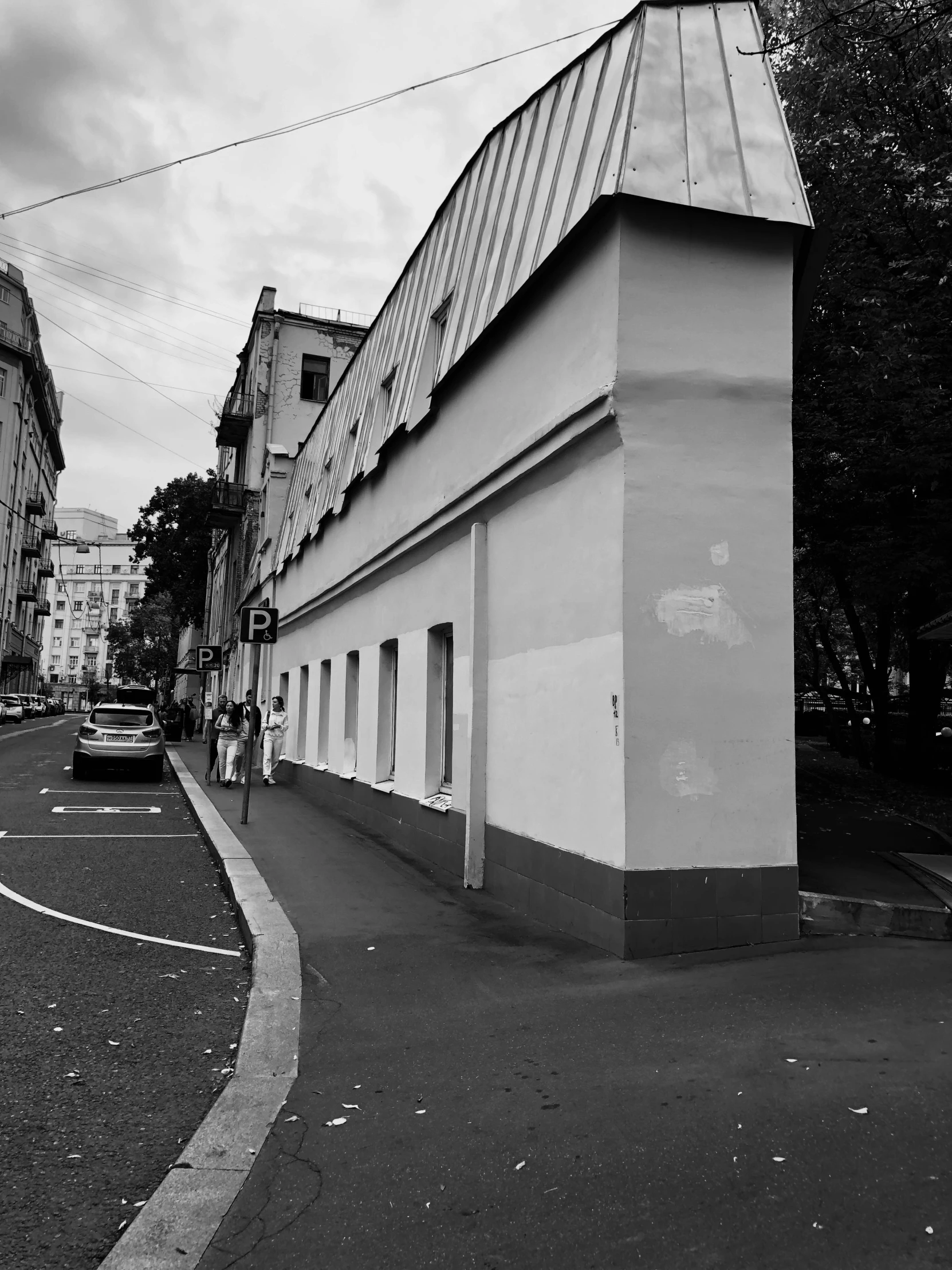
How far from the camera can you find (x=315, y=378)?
3441 cm

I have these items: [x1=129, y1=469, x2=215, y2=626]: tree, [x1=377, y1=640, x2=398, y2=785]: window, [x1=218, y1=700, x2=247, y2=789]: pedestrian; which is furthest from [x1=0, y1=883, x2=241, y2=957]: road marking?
[x1=129, y1=469, x2=215, y2=626]: tree

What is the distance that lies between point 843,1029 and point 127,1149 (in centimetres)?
321

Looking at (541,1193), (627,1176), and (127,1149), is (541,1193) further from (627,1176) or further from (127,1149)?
(127,1149)

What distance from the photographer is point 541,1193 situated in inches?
129

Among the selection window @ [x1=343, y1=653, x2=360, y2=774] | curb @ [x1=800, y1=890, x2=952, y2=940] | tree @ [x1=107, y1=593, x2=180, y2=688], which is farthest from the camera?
tree @ [x1=107, y1=593, x2=180, y2=688]

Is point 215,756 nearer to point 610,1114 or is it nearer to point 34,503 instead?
point 610,1114

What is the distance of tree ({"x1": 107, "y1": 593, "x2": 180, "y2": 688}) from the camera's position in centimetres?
8319

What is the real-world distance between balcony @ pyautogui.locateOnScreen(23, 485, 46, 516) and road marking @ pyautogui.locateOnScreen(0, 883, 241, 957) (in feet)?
232

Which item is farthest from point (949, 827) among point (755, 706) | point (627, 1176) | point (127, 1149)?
point (127, 1149)

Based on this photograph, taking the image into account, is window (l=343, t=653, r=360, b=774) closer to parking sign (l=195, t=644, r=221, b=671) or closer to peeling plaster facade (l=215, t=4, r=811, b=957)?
peeling plaster facade (l=215, t=4, r=811, b=957)

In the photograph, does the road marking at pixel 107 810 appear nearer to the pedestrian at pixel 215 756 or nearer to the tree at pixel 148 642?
the pedestrian at pixel 215 756

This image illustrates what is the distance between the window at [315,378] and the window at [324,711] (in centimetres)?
1820

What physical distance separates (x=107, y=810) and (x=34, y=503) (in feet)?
219

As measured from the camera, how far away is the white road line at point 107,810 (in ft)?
48.3
